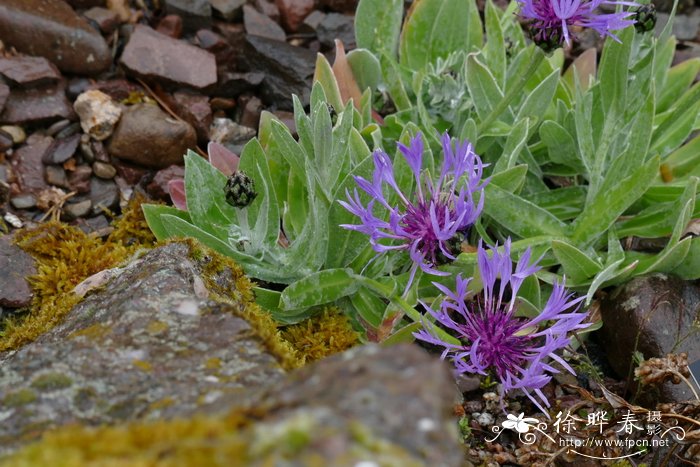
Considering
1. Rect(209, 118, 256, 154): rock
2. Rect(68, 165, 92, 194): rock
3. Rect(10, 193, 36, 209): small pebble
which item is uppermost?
Rect(209, 118, 256, 154): rock

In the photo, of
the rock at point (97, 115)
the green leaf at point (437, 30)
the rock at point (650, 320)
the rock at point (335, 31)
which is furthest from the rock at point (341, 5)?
the rock at point (650, 320)

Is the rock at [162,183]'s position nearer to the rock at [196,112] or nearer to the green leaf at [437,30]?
the rock at [196,112]

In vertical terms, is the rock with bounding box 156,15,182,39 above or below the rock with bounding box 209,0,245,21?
below

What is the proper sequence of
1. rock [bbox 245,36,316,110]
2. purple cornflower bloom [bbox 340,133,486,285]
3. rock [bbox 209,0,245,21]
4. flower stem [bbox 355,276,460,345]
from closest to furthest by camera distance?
1. purple cornflower bloom [bbox 340,133,486,285]
2. flower stem [bbox 355,276,460,345]
3. rock [bbox 245,36,316,110]
4. rock [bbox 209,0,245,21]

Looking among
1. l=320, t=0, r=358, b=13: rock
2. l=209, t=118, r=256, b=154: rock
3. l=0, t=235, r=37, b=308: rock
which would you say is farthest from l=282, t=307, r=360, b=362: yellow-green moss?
l=320, t=0, r=358, b=13: rock

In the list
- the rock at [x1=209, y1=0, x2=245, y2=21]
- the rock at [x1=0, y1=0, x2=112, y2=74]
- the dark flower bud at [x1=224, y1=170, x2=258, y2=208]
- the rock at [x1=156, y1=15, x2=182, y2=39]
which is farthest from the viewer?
the rock at [x1=209, y1=0, x2=245, y2=21]

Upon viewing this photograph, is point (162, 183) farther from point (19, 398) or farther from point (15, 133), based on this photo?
point (19, 398)

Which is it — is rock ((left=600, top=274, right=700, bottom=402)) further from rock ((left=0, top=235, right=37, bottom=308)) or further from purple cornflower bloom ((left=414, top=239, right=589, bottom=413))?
rock ((left=0, top=235, right=37, bottom=308))
